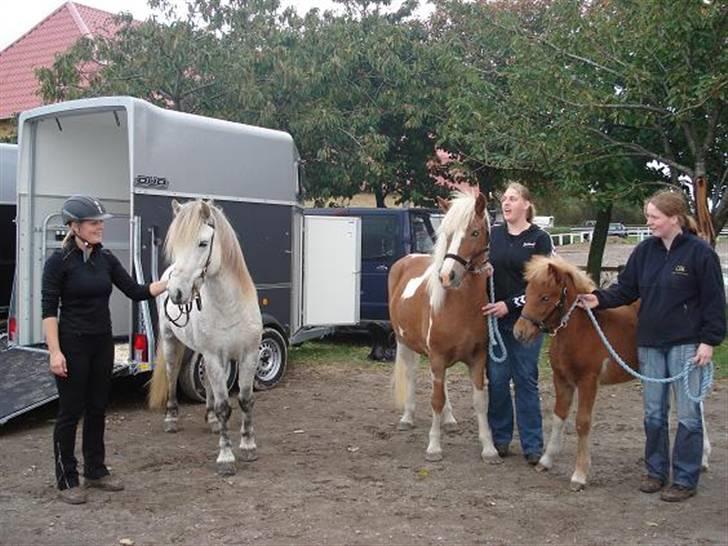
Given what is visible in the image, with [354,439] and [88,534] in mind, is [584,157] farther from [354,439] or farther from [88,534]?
[88,534]

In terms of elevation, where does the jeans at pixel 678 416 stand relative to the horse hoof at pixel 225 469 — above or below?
above

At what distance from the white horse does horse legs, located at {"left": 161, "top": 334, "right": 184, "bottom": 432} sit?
0.71 m

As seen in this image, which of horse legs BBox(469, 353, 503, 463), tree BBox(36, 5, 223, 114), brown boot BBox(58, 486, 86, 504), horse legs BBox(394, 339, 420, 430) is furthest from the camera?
tree BBox(36, 5, 223, 114)

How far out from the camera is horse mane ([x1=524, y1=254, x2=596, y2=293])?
454 cm

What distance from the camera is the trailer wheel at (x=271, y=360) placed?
8.05 meters

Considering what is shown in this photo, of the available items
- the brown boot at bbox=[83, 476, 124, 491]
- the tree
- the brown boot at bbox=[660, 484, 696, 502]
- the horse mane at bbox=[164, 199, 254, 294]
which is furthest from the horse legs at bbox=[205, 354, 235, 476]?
the tree

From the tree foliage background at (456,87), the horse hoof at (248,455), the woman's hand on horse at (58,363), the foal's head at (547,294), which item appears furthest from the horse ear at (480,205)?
the tree foliage background at (456,87)

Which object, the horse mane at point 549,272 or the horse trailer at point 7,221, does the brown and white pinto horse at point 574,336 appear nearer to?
the horse mane at point 549,272

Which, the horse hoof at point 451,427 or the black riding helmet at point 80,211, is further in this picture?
the horse hoof at point 451,427

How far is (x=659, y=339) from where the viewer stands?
14.5ft

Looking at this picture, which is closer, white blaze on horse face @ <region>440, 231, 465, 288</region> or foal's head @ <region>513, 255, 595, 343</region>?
foal's head @ <region>513, 255, 595, 343</region>

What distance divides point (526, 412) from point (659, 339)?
1.20m

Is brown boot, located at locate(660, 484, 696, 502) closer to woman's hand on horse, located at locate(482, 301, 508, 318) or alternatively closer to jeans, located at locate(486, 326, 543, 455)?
jeans, located at locate(486, 326, 543, 455)

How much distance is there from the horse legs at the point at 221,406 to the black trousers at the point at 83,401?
0.78 meters
